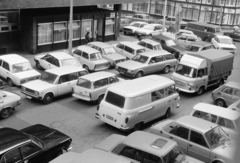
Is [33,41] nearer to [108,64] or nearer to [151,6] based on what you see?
[108,64]

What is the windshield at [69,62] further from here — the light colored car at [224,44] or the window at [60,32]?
the light colored car at [224,44]

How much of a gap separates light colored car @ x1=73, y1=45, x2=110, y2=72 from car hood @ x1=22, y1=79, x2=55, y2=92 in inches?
192

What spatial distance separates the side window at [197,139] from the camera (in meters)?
9.63

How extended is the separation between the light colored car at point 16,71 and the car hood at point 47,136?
6.22m

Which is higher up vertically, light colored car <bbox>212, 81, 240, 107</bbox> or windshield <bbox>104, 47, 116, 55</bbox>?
windshield <bbox>104, 47, 116, 55</bbox>

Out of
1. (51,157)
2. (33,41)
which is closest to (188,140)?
(51,157)

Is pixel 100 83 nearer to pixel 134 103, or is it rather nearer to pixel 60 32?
pixel 134 103

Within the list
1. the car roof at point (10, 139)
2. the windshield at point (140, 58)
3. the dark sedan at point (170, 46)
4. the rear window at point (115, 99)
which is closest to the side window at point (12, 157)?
the car roof at point (10, 139)

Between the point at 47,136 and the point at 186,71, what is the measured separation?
10.0m

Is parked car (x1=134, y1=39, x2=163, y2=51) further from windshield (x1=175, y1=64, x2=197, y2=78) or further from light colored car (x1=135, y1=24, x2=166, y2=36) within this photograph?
light colored car (x1=135, y1=24, x2=166, y2=36)

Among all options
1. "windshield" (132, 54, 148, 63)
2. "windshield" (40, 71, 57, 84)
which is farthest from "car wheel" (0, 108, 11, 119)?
"windshield" (132, 54, 148, 63)

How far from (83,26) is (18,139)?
18476 mm

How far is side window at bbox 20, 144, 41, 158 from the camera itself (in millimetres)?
8250

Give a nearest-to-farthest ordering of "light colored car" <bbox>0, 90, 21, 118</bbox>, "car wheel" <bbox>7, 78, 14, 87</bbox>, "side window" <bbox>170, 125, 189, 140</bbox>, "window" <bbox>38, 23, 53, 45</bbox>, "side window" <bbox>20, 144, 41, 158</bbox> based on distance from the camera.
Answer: "side window" <bbox>20, 144, 41, 158</bbox>
"side window" <bbox>170, 125, 189, 140</bbox>
"light colored car" <bbox>0, 90, 21, 118</bbox>
"car wheel" <bbox>7, 78, 14, 87</bbox>
"window" <bbox>38, 23, 53, 45</bbox>
